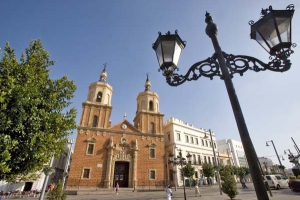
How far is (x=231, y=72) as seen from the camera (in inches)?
124

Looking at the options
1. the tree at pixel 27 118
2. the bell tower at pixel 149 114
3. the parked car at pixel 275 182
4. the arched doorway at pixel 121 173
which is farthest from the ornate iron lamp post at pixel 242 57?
the bell tower at pixel 149 114

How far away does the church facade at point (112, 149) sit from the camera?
22.8 metres

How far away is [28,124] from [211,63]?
536cm

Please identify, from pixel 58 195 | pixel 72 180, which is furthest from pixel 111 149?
pixel 58 195

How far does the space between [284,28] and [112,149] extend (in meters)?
24.9

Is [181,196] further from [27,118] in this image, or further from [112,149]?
[27,118]

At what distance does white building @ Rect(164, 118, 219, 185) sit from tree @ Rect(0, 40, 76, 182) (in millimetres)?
26665

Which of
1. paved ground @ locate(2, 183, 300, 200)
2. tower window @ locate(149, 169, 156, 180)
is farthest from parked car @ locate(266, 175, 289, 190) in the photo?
tower window @ locate(149, 169, 156, 180)

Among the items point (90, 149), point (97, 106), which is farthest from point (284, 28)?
point (97, 106)

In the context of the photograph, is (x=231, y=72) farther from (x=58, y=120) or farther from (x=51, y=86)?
(x=51, y=86)

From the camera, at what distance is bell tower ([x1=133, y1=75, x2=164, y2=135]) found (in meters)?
29.3

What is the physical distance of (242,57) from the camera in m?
3.23

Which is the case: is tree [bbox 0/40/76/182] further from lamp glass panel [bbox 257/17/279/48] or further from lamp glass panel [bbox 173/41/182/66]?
lamp glass panel [bbox 257/17/279/48]

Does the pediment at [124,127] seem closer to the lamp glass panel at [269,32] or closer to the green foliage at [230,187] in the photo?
the green foliage at [230,187]
